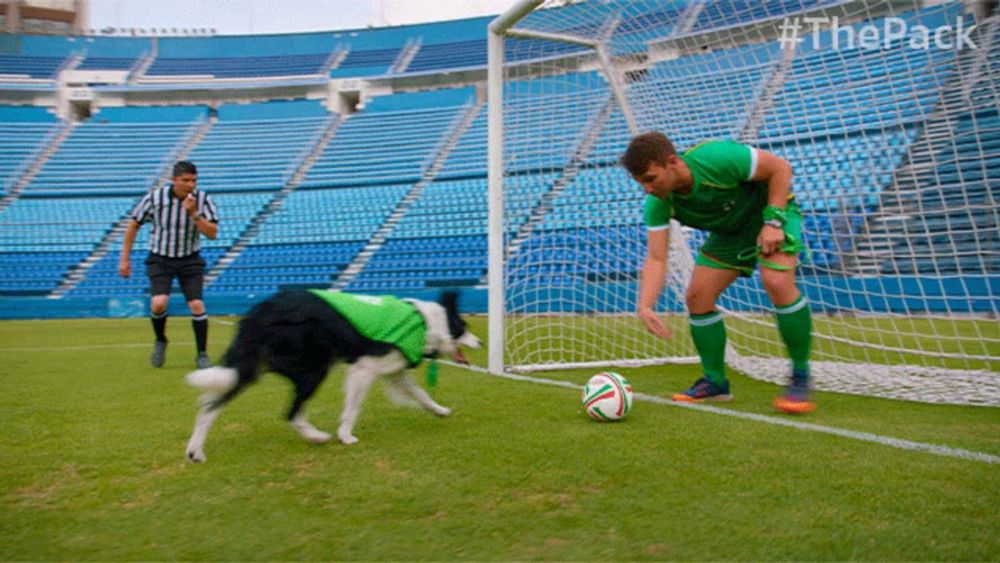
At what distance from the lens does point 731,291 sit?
7.51 m

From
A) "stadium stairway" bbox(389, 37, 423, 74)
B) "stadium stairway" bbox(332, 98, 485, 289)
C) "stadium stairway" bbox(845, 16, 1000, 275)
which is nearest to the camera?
"stadium stairway" bbox(845, 16, 1000, 275)

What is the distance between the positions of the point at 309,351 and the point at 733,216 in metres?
2.35

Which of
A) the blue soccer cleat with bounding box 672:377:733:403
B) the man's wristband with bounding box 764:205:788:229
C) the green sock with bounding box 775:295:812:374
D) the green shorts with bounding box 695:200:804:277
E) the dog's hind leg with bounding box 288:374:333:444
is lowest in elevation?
the blue soccer cleat with bounding box 672:377:733:403

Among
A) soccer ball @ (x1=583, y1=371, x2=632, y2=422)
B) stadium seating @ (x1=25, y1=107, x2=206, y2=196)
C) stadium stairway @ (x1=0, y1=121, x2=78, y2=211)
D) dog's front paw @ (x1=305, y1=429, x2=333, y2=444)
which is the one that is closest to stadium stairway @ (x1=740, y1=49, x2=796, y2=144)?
soccer ball @ (x1=583, y1=371, x2=632, y2=422)

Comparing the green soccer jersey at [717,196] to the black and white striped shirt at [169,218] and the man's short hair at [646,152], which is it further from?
the black and white striped shirt at [169,218]

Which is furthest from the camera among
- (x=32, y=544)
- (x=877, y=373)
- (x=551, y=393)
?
(x=877, y=373)

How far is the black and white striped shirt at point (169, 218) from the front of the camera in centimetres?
638

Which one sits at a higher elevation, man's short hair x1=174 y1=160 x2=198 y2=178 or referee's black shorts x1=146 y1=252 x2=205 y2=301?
man's short hair x1=174 y1=160 x2=198 y2=178

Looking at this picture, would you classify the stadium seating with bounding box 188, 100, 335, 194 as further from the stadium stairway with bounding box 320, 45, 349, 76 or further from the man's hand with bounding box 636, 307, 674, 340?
the man's hand with bounding box 636, 307, 674, 340

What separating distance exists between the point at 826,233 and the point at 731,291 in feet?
5.77

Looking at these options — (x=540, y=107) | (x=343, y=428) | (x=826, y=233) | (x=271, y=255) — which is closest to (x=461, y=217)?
(x=271, y=255)

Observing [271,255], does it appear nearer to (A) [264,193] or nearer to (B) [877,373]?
(A) [264,193]

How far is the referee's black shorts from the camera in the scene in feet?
21.2

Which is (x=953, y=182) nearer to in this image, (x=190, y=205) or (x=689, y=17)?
(x=689, y=17)
